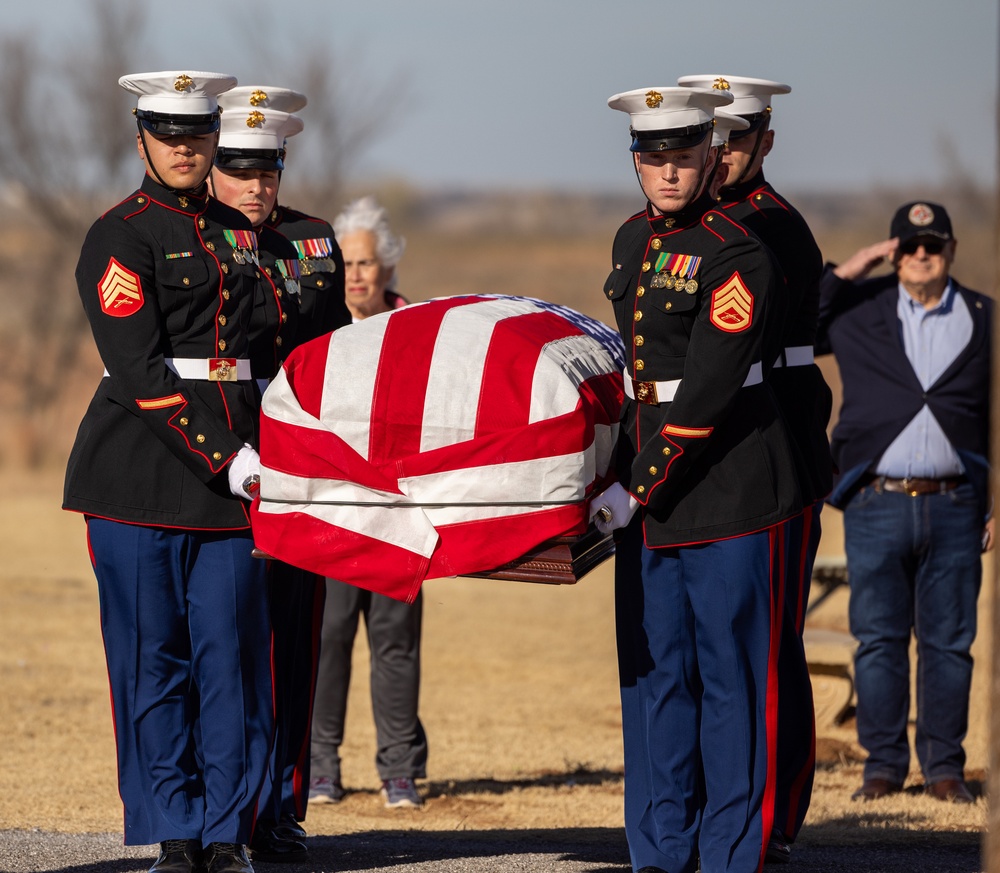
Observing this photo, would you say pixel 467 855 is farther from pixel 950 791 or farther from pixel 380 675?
pixel 950 791

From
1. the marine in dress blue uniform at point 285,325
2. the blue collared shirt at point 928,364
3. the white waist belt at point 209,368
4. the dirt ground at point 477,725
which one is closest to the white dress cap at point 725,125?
the marine in dress blue uniform at point 285,325

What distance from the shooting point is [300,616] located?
5.53m

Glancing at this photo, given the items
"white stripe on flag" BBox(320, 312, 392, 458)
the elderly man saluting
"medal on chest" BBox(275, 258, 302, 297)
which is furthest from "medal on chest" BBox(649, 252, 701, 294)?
the elderly man saluting

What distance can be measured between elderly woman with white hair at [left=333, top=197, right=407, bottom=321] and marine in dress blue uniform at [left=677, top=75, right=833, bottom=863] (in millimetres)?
1988

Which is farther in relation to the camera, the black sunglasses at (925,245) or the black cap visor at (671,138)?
the black sunglasses at (925,245)

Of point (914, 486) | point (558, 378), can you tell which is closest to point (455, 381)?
point (558, 378)

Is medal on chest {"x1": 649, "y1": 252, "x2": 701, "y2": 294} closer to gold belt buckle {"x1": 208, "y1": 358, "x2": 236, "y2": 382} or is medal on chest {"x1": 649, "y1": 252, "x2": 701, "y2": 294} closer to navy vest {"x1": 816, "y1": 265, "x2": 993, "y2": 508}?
gold belt buckle {"x1": 208, "y1": 358, "x2": 236, "y2": 382}

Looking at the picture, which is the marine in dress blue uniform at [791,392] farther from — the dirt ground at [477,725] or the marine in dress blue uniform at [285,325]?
the marine in dress blue uniform at [285,325]

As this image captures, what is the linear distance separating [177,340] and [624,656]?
1.64 meters

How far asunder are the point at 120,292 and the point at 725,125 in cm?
199

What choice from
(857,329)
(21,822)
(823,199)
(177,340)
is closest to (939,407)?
(857,329)

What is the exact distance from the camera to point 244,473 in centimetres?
475

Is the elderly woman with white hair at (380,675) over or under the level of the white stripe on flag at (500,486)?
under

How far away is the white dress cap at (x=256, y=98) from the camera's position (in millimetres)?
5695
